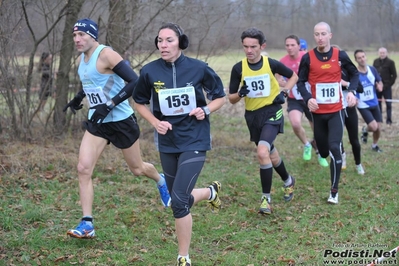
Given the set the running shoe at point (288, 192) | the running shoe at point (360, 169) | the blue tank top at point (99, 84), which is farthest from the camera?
the running shoe at point (360, 169)

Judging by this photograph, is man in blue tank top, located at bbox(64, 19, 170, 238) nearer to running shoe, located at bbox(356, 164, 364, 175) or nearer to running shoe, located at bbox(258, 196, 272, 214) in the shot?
running shoe, located at bbox(258, 196, 272, 214)

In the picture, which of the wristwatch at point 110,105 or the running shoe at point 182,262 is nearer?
the running shoe at point 182,262

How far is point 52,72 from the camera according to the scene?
9898 mm

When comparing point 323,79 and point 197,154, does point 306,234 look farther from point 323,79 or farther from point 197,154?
point 323,79

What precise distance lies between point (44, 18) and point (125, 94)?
4.50 m

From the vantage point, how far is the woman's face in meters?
4.92

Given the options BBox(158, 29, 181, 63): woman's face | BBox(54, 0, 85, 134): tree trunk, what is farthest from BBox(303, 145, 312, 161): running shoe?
BBox(158, 29, 181, 63): woman's face

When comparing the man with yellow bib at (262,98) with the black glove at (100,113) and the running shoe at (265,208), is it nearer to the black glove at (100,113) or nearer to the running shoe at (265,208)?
the running shoe at (265,208)

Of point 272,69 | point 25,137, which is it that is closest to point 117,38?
point 25,137

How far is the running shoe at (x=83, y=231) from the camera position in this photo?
5418 millimetres

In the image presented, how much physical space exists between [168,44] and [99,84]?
47.8 inches

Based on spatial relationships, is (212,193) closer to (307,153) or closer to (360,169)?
(360,169)

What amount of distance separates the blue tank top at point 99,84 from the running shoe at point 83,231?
3.54 ft

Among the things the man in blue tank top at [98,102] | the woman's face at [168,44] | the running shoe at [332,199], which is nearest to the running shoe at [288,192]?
the running shoe at [332,199]
